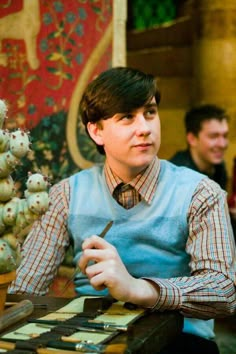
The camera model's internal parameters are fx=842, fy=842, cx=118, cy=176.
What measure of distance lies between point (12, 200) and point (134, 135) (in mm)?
585

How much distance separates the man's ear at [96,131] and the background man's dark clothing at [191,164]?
288 cm

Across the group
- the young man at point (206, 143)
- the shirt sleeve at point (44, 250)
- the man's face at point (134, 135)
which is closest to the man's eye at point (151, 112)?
the man's face at point (134, 135)

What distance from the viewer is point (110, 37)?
14.5 feet

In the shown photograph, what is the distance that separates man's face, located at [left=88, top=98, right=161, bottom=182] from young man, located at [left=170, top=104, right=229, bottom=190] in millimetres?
2997

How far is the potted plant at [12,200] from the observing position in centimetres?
214

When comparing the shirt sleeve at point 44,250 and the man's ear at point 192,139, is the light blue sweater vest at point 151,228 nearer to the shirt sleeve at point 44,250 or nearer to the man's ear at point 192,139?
the shirt sleeve at point 44,250

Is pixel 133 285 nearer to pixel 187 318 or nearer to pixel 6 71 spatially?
pixel 187 318

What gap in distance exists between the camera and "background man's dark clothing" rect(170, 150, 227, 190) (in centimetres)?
569

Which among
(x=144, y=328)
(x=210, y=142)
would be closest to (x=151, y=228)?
(x=144, y=328)

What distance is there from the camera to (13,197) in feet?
7.18

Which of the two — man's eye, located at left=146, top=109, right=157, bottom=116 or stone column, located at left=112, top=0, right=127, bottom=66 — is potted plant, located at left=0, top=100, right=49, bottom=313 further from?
stone column, located at left=112, top=0, right=127, bottom=66

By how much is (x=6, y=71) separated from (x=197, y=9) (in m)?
3.80

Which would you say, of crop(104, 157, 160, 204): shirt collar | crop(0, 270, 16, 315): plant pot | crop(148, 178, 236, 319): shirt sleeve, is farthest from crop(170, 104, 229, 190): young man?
crop(0, 270, 16, 315): plant pot

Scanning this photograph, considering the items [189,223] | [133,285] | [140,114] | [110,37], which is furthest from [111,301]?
[110,37]
